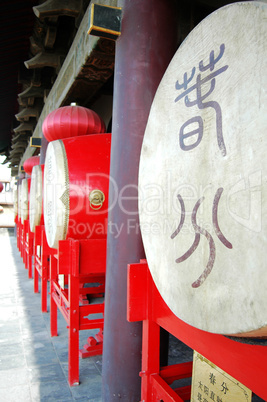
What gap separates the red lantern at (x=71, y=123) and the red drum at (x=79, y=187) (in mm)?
286

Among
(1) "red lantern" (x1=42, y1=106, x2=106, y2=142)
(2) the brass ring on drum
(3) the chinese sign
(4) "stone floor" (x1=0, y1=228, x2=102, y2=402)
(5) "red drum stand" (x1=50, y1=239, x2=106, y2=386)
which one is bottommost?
(4) "stone floor" (x1=0, y1=228, x2=102, y2=402)

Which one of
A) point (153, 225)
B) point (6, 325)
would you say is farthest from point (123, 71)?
point (6, 325)

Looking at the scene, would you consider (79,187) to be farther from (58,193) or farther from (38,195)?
(38,195)

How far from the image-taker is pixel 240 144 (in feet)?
2.12

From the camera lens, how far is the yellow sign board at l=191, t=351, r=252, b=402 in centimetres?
88

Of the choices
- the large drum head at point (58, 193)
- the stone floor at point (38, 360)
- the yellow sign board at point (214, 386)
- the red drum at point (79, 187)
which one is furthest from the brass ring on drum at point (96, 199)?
the yellow sign board at point (214, 386)

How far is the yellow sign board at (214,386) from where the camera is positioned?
883 mm

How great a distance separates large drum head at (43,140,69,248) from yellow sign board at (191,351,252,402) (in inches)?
57.9

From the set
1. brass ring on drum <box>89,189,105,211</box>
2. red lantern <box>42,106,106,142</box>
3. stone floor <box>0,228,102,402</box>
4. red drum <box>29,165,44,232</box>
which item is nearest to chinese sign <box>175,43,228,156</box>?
brass ring on drum <box>89,189,105,211</box>

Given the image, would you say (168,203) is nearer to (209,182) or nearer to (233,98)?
(209,182)

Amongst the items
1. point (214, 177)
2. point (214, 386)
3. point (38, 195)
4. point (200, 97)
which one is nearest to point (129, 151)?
point (200, 97)

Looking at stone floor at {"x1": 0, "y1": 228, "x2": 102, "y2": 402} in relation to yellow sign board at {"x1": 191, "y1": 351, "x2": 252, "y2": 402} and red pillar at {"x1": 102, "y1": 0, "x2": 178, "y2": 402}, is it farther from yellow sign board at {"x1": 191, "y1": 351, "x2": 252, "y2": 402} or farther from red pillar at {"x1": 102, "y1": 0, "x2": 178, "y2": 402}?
yellow sign board at {"x1": 191, "y1": 351, "x2": 252, "y2": 402}

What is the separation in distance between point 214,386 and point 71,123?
2223 mm

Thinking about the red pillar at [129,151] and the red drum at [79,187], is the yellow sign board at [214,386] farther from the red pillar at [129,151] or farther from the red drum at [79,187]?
the red drum at [79,187]
